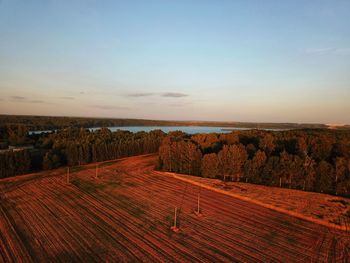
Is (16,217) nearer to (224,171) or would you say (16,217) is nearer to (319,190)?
(224,171)

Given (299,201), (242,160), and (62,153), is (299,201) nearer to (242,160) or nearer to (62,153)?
(242,160)

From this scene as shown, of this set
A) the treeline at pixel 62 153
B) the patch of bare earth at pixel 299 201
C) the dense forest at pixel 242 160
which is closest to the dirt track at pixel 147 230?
the patch of bare earth at pixel 299 201

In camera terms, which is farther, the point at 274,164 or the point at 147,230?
the point at 274,164

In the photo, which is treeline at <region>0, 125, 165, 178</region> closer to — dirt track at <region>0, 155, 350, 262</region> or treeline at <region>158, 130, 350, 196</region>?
dirt track at <region>0, 155, 350, 262</region>

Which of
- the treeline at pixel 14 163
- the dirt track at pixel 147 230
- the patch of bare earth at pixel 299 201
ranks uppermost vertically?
the treeline at pixel 14 163

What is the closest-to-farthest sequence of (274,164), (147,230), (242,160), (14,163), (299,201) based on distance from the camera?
(147,230), (299,201), (274,164), (242,160), (14,163)

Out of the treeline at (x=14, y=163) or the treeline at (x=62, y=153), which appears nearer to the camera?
the treeline at (x=14, y=163)

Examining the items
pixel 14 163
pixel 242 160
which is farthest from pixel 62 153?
pixel 242 160

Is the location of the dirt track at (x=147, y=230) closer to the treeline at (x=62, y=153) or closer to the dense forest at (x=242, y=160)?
the dense forest at (x=242, y=160)

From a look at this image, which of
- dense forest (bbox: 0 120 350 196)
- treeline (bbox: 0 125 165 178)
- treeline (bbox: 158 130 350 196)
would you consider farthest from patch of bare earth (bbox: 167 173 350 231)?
treeline (bbox: 0 125 165 178)
